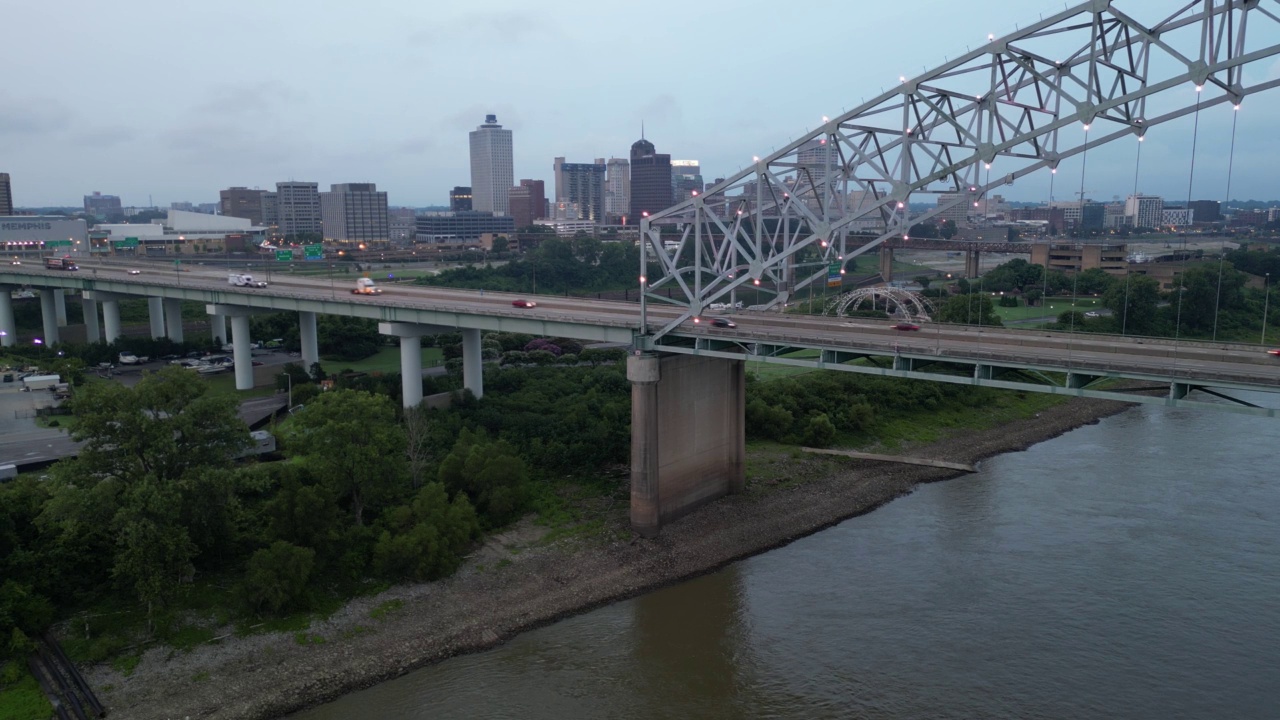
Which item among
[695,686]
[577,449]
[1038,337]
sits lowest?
[695,686]

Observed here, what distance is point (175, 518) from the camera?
24.1 meters

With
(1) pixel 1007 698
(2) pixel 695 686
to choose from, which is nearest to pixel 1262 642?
(1) pixel 1007 698

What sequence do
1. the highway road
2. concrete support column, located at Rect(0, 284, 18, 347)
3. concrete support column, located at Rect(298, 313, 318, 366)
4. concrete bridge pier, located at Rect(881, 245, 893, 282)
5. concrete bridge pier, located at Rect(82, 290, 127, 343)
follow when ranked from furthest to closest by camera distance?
concrete bridge pier, located at Rect(881, 245, 893, 282), concrete support column, located at Rect(0, 284, 18, 347), concrete bridge pier, located at Rect(82, 290, 127, 343), concrete support column, located at Rect(298, 313, 318, 366), the highway road

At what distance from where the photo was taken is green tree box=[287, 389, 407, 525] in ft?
93.3

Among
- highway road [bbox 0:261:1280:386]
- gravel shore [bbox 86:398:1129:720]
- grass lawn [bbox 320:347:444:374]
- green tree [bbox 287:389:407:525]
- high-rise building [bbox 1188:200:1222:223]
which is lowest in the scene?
gravel shore [bbox 86:398:1129:720]

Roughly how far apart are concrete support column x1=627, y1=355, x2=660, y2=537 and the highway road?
143cm

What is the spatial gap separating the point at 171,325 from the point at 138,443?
4048 cm

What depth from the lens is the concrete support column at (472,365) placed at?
143 ft

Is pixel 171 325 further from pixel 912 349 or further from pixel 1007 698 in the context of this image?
pixel 1007 698

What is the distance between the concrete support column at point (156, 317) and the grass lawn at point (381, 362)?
12907 millimetres

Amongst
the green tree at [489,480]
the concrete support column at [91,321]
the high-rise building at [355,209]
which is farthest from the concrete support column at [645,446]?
the high-rise building at [355,209]

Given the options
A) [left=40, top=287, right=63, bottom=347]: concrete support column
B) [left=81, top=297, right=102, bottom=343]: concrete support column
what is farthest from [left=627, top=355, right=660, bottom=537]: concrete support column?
[left=40, top=287, right=63, bottom=347]: concrete support column

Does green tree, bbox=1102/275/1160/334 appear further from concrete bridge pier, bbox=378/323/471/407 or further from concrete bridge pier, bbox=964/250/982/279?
concrete bridge pier, bbox=378/323/471/407

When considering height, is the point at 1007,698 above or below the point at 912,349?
below
